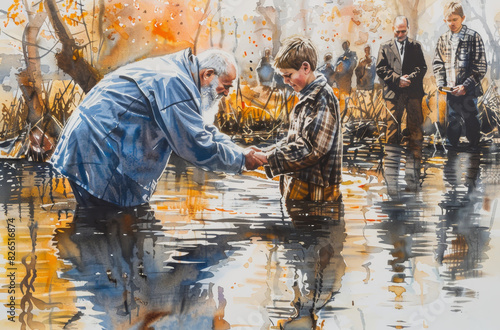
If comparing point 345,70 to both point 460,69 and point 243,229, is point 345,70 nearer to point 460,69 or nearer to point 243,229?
point 460,69

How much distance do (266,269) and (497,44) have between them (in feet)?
6.14

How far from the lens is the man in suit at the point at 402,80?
3520mm

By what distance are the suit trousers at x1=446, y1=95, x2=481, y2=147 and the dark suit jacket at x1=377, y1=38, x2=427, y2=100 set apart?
0.21m

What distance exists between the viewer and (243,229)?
3.10 meters

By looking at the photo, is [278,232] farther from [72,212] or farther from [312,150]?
[72,212]

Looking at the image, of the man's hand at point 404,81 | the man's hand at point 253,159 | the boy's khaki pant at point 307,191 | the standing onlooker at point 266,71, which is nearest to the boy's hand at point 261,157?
the man's hand at point 253,159

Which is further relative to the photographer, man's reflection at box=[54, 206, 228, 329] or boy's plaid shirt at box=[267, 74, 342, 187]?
boy's plaid shirt at box=[267, 74, 342, 187]

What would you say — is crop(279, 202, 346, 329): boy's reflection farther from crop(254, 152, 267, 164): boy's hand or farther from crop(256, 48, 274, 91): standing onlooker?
crop(256, 48, 274, 91): standing onlooker

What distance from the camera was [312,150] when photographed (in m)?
3.11

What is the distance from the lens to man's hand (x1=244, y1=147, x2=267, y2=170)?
3.24 m

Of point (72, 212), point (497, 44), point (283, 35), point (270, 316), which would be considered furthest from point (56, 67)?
point (497, 44)

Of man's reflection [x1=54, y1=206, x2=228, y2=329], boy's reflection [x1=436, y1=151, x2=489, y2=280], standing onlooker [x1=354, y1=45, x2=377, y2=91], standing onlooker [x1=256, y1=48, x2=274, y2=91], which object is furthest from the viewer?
→ standing onlooker [x1=354, y1=45, x2=377, y2=91]


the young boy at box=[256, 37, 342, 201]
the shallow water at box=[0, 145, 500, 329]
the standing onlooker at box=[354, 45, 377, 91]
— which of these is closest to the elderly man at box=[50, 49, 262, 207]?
the shallow water at box=[0, 145, 500, 329]

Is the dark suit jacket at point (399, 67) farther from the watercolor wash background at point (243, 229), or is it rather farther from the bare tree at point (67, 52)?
the bare tree at point (67, 52)
